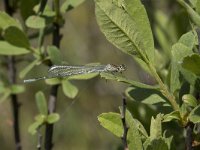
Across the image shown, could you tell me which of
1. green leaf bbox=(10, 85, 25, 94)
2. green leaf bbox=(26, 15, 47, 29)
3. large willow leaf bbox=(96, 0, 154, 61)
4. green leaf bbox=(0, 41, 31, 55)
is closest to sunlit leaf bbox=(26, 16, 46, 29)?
green leaf bbox=(26, 15, 47, 29)

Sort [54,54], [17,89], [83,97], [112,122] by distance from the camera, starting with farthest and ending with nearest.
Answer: [83,97]
[17,89]
[54,54]
[112,122]

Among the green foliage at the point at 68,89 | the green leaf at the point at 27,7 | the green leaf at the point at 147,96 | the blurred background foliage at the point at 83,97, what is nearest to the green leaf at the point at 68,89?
the green foliage at the point at 68,89

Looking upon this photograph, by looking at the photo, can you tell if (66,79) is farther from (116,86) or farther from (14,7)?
(116,86)

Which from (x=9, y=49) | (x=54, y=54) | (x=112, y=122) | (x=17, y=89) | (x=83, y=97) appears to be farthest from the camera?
(x=83, y=97)

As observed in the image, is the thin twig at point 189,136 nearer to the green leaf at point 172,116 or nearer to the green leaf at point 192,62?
the green leaf at point 172,116

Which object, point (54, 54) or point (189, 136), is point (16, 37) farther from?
point (189, 136)

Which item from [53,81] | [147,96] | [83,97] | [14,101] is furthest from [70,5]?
[83,97]
